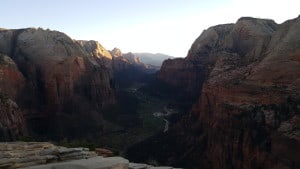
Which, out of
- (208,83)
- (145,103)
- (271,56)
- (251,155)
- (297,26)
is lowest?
(145,103)

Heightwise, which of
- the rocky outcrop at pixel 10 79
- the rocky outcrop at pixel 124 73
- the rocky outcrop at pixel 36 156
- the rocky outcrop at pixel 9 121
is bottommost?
the rocky outcrop at pixel 124 73

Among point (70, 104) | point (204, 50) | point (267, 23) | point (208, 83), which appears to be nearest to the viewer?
point (208, 83)

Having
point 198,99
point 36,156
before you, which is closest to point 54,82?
point 198,99

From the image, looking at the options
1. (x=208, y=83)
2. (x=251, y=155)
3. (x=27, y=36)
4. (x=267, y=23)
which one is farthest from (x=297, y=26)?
(x=27, y=36)

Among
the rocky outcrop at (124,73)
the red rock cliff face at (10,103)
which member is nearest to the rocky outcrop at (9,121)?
the red rock cliff face at (10,103)

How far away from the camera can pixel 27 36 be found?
7325 cm

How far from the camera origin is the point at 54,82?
208ft

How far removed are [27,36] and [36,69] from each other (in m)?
11.0

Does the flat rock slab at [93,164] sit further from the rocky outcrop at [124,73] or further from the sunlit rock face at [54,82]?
the rocky outcrop at [124,73]

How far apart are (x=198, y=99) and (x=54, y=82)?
67.4ft

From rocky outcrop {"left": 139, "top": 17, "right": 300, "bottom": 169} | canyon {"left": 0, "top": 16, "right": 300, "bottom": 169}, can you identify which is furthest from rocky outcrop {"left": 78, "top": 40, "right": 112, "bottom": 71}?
rocky outcrop {"left": 139, "top": 17, "right": 300, "bottom": 169}

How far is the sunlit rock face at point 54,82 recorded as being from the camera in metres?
60.9

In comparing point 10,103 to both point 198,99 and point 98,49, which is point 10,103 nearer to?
point 198,99

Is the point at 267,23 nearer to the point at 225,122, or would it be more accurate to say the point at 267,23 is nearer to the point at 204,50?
the point at 204,50
